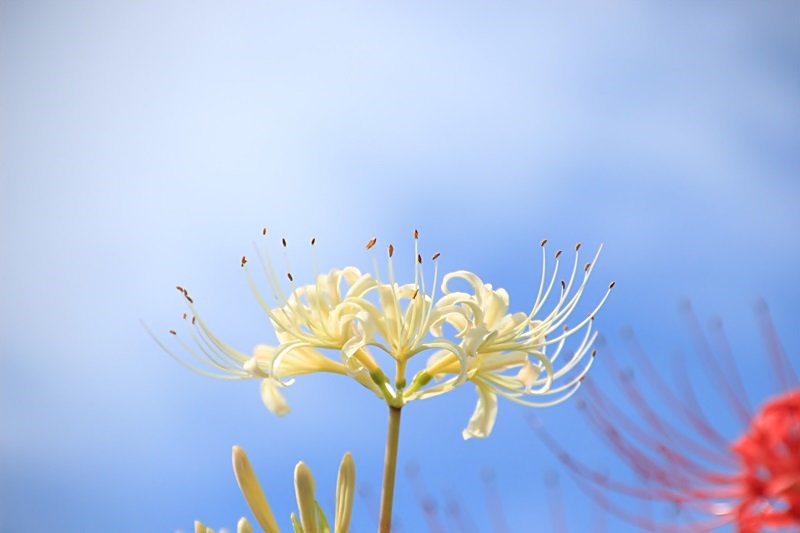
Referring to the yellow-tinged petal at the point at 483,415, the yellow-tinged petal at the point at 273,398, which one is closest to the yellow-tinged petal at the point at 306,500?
the yellow-tinged petal at the point at 273,398

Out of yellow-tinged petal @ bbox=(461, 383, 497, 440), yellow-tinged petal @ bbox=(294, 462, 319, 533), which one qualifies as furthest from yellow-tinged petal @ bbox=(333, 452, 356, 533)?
yellow-tinged petal @ bbox=(461, 383, 497, 440)

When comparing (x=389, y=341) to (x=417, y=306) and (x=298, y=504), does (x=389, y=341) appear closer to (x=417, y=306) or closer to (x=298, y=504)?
(x=417, y=306)

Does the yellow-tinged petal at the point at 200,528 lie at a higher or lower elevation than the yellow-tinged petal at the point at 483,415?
lower

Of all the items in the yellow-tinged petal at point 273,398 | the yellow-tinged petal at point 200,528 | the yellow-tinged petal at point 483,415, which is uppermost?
the yellow-tinged petal at point 273,398

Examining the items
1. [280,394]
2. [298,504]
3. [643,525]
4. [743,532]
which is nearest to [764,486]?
[743,532]

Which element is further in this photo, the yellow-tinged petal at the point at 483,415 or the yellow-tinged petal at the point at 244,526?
the yellow-tinged petal at the point at 483,415

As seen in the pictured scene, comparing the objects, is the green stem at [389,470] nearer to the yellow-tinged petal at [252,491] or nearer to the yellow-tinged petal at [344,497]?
the yellow-tinged petal at [344,497]
